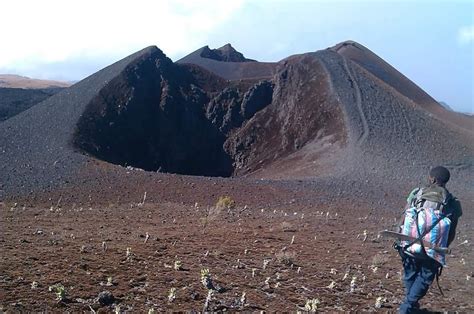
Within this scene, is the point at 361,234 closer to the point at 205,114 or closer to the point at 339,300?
the point at 339,300

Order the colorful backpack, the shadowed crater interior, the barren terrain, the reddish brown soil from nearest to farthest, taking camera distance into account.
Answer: the colorful backpack < the reddish brown soil < the barren terrain < the shadowed crater interior

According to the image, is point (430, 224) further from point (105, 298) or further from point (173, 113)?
point (173, 113)

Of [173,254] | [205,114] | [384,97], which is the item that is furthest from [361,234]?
[205,114]

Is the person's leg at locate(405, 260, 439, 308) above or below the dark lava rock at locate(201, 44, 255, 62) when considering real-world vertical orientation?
below

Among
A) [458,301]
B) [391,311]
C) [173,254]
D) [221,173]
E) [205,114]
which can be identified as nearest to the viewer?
[391,311]


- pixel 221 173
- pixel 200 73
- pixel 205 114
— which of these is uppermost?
pixel 200 73

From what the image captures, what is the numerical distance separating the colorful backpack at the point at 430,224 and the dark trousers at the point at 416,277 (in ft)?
0.31

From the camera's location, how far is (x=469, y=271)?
6.54 meters

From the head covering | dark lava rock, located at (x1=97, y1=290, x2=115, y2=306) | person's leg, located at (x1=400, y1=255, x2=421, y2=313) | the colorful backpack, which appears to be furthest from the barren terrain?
the head covering

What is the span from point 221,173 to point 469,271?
957 inches

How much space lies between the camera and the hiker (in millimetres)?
4070

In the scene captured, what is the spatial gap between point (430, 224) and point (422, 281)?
1.72ft

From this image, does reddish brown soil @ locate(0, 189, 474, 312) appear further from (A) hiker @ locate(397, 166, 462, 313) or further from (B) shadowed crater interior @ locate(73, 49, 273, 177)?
(B) shadowed crater interior @ locate(73, 49, 273, 177)

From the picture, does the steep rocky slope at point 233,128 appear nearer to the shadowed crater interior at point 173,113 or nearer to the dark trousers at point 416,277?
the shadowed crater interior at point 173,113
